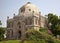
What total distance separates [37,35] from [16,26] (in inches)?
694

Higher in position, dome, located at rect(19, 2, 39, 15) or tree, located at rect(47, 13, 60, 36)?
dome, located at rect(19, 2, 39, 15)

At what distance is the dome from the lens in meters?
49.5

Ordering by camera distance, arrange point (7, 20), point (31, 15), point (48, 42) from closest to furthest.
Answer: point (48, 42), point (31, 15), point (7, 20)

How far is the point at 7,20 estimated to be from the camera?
49969mm

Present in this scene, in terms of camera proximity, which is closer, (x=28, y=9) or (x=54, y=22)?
(x=54, y=22)

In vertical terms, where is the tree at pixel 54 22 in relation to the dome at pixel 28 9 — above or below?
below

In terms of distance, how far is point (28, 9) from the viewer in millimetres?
50594

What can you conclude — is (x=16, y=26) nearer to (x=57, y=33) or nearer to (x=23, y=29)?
(x=23, y=29)

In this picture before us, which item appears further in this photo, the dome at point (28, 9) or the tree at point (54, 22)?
the dome at point (28, 9)

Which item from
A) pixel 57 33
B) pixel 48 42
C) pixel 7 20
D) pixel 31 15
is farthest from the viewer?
pixel 7 20

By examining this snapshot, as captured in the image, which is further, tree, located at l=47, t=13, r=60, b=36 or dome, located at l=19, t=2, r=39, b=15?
dome, located at l=19, t=2, r=39, b=15

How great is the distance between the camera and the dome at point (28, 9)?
49531 millimetres

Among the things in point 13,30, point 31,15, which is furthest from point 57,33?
point 13,30

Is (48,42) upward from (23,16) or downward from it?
downward
